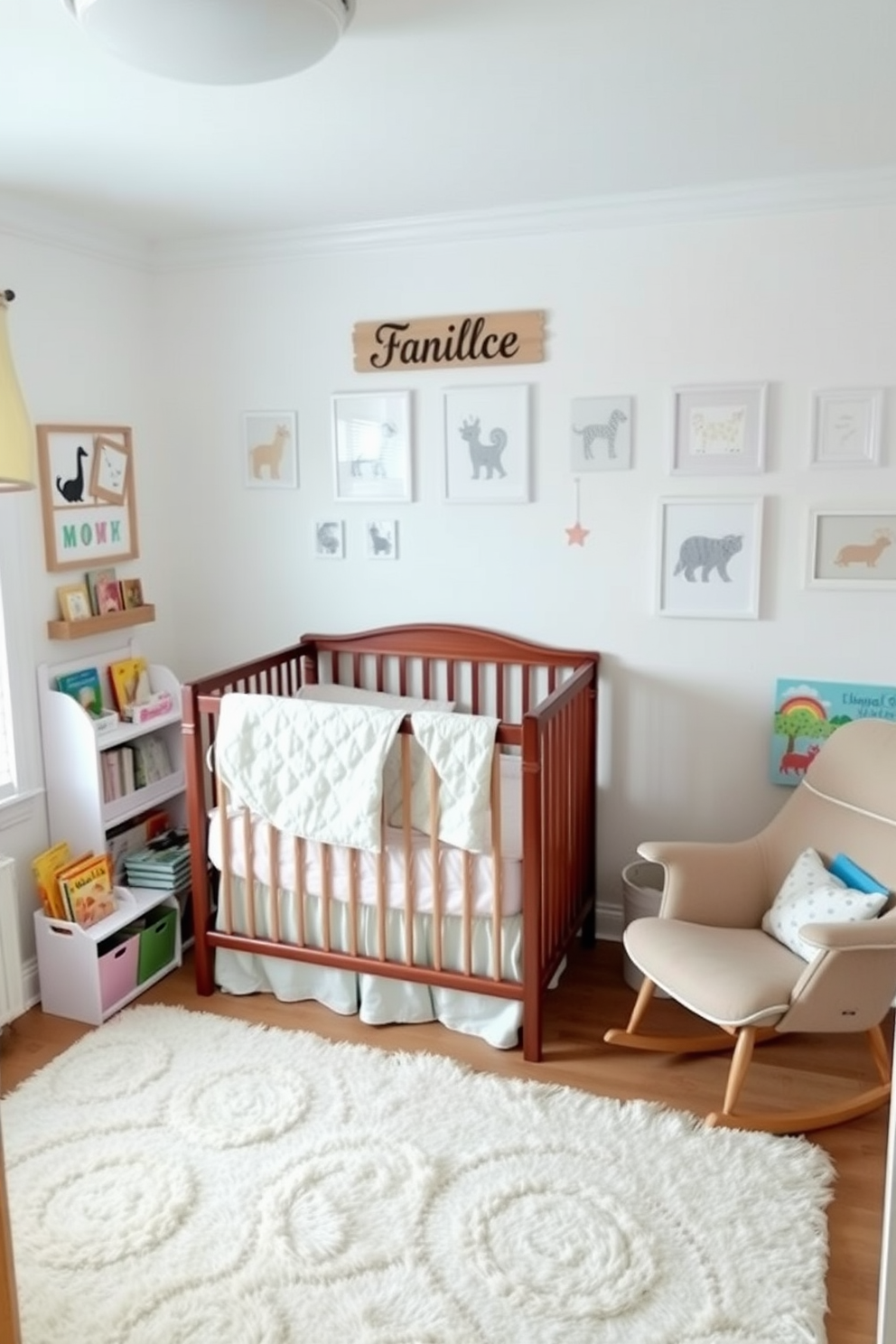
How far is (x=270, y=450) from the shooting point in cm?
368

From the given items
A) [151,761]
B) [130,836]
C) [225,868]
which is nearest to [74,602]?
[151,761]

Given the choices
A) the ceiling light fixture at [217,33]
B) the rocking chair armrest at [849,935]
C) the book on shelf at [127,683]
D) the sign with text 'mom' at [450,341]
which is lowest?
the rocking chair armrest at [849,935]

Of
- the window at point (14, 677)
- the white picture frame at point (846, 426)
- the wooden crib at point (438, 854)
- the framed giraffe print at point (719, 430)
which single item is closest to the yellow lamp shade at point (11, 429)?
the wooden crib at point (438, 854)

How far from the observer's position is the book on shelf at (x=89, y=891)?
3.05m

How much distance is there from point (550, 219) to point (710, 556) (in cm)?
112

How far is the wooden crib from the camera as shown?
2799 millimetres

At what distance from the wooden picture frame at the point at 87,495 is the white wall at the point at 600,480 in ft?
1.01

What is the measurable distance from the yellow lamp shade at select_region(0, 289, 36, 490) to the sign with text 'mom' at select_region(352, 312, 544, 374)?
194 centimetres

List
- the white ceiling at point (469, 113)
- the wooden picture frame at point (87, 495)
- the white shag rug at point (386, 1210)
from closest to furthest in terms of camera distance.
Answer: the white ceiling at point (469, 113) < the white shag rug at point (386, 1210) < the wooden picture frame at point (87, 495)

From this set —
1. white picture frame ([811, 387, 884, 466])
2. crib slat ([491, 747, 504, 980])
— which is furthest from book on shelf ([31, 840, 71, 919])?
white picture frame ([811, 387, 884, 466])

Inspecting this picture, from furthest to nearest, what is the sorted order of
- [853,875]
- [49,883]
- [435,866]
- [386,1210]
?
[49,883]
[435,866]
[853,875]
[386,1210]

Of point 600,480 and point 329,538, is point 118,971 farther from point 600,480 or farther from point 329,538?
point 600,480

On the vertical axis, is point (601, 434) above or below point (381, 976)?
above

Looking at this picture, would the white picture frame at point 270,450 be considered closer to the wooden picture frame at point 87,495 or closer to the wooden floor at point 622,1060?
the wooden picture frame at point 87,495
